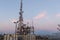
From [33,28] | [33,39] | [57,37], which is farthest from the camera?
[57,37]

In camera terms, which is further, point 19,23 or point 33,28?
point 19,23

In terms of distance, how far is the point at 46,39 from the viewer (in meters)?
40.6

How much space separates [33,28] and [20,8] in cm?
760

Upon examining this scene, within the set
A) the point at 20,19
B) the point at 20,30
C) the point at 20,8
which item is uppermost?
the point at 20,8

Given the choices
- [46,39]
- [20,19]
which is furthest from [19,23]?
[46,39]

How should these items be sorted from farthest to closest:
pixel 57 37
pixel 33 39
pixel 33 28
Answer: pixel 57 37
pixel 33 28
pixel 33 39

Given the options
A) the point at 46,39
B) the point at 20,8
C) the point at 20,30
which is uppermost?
the point at 20,8

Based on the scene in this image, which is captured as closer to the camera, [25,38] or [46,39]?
[25,38]

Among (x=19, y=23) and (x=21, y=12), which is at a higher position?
(x=21, y=12)

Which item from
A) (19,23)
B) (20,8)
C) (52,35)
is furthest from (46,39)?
(20,8)

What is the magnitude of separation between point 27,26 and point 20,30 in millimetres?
2317

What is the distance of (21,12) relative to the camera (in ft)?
Answer: 137

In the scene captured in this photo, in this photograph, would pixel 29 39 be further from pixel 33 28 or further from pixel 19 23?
pixel 19 23

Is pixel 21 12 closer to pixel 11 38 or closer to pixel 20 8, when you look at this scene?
pixel 20 8
